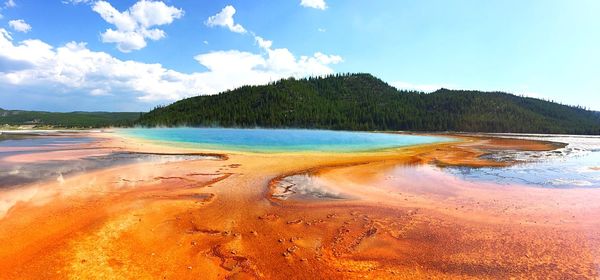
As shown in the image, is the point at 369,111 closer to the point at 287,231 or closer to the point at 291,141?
the point at 291,141

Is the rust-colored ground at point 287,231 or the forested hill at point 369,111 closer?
the rust-colored ground at point 287,231

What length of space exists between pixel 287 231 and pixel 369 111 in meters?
141

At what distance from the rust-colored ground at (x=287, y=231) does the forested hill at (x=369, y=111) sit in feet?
346

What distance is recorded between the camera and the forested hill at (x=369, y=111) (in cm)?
11869

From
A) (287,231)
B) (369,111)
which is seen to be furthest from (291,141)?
(369,111)

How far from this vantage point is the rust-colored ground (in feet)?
A: 22.5

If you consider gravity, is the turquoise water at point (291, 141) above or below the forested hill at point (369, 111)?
below

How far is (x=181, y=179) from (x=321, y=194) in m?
6.48

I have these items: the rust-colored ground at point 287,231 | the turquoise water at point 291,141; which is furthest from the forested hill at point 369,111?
the rust-colored ground at point 287,231

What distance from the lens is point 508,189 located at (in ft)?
49.0

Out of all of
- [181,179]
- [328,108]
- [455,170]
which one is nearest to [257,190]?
[181,179]

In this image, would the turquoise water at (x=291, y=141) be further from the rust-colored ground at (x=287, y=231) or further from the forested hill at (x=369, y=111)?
the forested hill at (x=369, y=111)

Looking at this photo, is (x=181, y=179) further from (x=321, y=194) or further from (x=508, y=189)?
(x=508, y=189)

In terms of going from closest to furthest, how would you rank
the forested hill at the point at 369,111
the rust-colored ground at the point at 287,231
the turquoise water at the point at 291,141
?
the rust-colored ground at the point at 287,231
the turquoise water at the point at 291,141
the forested hill at the point at 369,111
